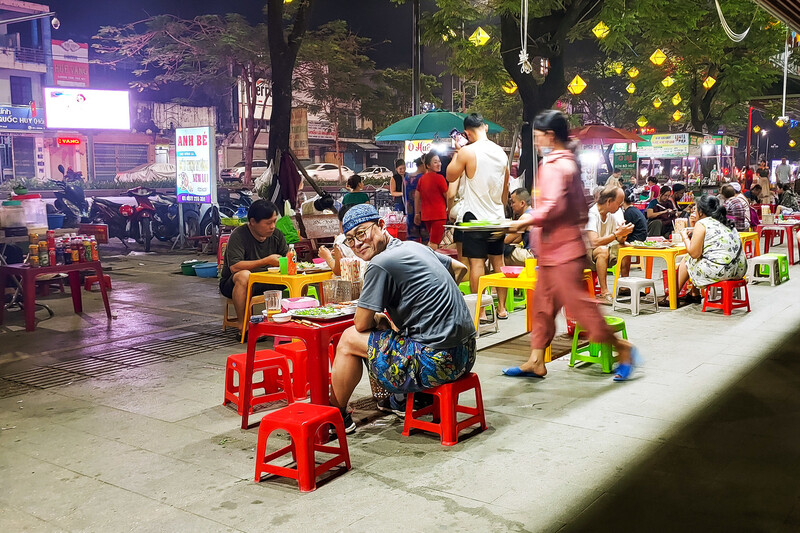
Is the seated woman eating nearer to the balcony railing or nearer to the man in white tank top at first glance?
the man in white tank top

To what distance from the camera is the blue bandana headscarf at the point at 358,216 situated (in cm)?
437

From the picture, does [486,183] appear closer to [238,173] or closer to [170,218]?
[170,218]

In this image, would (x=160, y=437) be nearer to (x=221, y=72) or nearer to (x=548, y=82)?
(x=548, y=82)

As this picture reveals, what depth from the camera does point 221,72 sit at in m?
30.4

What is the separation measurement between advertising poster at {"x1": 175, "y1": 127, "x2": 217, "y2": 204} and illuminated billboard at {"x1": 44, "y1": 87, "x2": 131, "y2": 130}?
19.2m

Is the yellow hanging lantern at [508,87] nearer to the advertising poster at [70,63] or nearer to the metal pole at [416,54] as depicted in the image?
the metal pole at [416,54]

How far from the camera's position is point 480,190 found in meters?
8.16

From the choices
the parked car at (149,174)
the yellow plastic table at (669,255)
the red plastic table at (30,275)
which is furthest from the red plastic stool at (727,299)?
the parked car at (149,174)

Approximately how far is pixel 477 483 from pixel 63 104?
102 feet

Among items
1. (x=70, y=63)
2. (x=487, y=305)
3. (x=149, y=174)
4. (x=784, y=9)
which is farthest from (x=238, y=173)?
(x=784, y=9)

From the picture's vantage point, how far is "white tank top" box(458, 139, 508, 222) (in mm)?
8070

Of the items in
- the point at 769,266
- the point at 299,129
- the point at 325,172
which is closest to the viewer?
the point at 769,266

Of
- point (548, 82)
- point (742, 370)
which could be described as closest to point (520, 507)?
point (742, 370)

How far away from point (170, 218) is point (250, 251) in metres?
10.5
